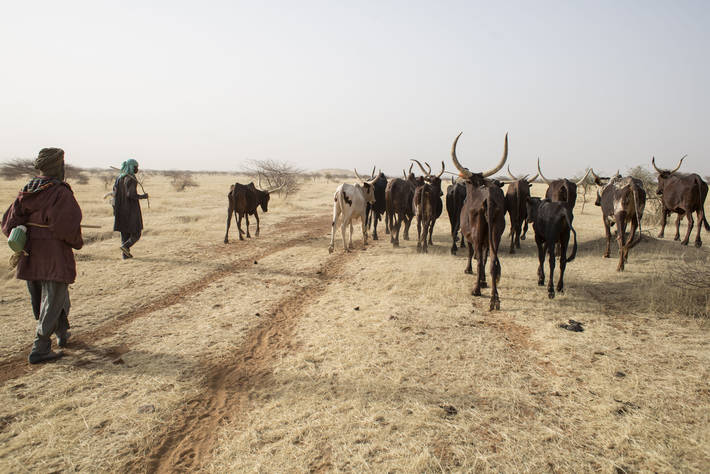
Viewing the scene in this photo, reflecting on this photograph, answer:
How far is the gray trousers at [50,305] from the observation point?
151 inches

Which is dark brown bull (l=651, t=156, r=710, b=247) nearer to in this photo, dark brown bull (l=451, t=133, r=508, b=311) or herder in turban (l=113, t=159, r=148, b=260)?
dark brown bull (l=451, t=133, r=508, b=311)

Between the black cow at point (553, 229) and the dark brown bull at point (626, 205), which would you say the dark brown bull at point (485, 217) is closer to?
the black cow at point (553, 229)

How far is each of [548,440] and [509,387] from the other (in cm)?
70

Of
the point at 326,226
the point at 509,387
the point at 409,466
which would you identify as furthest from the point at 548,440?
the point at 326,226

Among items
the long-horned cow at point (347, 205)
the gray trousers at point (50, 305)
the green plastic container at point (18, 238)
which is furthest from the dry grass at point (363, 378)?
the long-horned cow at point (347, 205)

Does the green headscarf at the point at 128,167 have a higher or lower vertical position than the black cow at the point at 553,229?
higher

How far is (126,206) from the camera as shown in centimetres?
834

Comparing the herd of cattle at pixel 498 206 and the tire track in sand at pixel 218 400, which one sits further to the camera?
the herd of cattle at pixel 498 206

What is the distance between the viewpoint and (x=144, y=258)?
8.56 metres

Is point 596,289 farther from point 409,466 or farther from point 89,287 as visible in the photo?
point 89,287

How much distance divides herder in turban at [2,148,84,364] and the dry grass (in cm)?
43

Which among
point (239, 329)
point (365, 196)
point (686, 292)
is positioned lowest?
point (239, 329)

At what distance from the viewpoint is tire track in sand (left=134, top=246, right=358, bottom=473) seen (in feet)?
8.54

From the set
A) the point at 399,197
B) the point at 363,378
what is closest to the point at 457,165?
the point at 363,378
